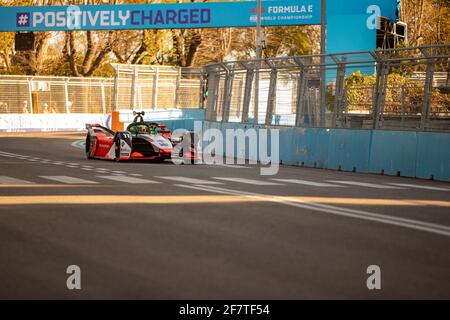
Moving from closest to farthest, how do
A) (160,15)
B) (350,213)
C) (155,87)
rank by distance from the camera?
(350,213)
(155,87)
(160,15)

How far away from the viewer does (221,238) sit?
8938 mm

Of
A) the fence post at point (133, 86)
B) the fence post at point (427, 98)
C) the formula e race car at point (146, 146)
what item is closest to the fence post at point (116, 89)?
the fence post at point (133, 86)

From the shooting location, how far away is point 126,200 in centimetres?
1251

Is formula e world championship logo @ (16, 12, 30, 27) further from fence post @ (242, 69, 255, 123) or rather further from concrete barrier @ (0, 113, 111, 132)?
fence post @ (242, 69, 255, 123)

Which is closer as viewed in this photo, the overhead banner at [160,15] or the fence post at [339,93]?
the fence post at [339,93]

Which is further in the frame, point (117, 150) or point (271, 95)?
point (271, 95)

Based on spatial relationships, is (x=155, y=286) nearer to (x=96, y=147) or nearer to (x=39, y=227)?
(x=39, y=227)

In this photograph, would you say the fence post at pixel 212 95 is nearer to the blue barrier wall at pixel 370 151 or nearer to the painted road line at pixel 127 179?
the blue barrier wall at pixel 370 151

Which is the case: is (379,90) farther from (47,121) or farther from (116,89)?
(47,121)

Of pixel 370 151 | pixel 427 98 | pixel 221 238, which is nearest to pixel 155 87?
pixel 370 151

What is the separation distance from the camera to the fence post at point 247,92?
1013 inches

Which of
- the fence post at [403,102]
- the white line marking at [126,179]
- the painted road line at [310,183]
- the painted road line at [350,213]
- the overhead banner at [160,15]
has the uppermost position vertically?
the overhead banner at [160,15]

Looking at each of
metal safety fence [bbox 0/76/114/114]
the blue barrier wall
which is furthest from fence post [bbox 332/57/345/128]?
metal safety fence [bbox 0/76/114/114]

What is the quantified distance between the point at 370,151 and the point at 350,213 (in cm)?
918
